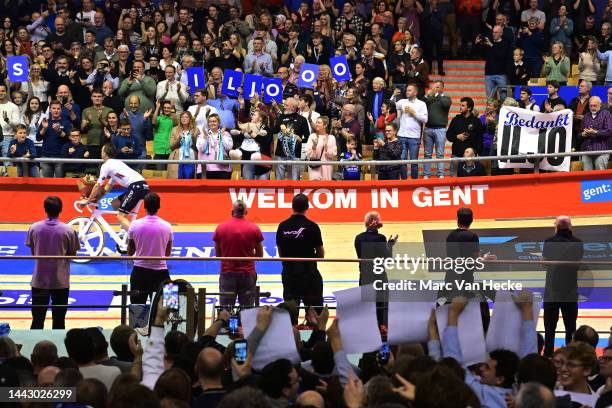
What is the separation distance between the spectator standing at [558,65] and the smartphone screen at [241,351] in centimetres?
1750

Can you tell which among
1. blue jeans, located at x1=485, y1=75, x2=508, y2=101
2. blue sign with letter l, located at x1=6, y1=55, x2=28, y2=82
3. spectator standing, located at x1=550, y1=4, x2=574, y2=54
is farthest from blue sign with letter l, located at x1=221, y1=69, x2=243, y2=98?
spectator standing, located at x1=550, y1=4, x2=574, y2=54

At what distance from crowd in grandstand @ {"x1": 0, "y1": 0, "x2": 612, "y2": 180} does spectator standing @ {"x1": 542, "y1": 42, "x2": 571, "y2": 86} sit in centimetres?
3

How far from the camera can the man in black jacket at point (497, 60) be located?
26812 millimetres

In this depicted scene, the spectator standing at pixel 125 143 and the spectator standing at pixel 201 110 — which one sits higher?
the spectator standing at pixel 201 110

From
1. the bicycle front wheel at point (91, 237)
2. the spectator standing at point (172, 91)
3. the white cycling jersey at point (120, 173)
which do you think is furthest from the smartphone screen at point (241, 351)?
the spectator standing at point (172, 91)

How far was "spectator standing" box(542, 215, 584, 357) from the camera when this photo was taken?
12.4 metres

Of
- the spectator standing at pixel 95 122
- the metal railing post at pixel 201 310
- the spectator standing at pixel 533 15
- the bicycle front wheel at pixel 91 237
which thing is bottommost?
Result: the metal railing post at pixel 201 310

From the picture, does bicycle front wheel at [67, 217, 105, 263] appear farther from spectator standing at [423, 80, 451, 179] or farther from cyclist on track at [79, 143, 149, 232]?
spectator standing at [423, 80, 451, 179]

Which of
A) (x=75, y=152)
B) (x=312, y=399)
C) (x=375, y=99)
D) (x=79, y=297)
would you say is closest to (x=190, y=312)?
(x=79, y=297)

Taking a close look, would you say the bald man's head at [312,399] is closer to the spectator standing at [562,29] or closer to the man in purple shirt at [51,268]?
the man in purple shirt at [51,268]

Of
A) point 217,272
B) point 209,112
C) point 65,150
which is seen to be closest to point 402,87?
point 209,112

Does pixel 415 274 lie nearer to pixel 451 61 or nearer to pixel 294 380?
pixel 294 380

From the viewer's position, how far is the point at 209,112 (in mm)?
23953

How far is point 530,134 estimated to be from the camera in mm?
23891
